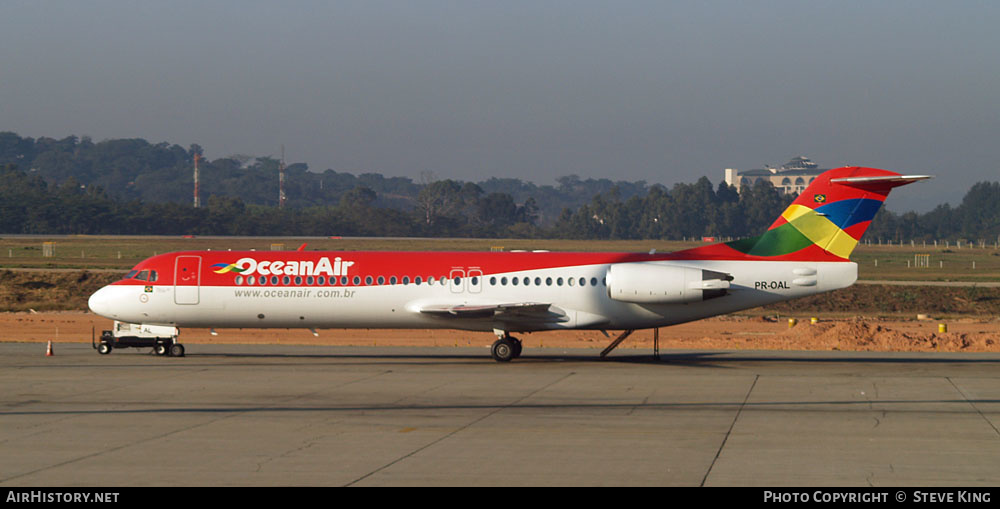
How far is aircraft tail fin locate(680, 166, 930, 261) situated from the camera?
99.0 ft

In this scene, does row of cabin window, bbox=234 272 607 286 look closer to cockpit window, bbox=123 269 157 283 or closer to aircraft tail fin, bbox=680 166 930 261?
cockpit window, bbox=123 269 157 283

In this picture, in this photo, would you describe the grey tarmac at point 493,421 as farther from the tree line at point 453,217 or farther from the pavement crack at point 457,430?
the tree line at point 453,217

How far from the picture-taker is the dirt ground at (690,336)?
37000 mm

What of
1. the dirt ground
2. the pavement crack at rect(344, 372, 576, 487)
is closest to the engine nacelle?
the pavement crack at rect(344, 372, 576, 487)

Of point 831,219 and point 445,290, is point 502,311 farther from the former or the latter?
point 831,219

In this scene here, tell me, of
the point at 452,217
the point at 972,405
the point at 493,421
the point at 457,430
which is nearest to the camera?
the point at 457,430

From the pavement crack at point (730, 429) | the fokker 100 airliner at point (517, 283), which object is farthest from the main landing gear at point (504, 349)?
the pavement crack at point (730, 429)

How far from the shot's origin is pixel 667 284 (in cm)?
2961

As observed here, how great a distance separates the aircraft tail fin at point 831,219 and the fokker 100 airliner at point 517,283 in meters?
0.03

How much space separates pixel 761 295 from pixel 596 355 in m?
5.82

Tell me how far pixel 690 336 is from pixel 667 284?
567 inches

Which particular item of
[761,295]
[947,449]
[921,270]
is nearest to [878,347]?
[761,295]

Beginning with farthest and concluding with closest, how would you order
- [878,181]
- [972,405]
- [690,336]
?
[690,336], [878,181], [972,405]

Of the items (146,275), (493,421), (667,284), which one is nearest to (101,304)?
(146,275)
